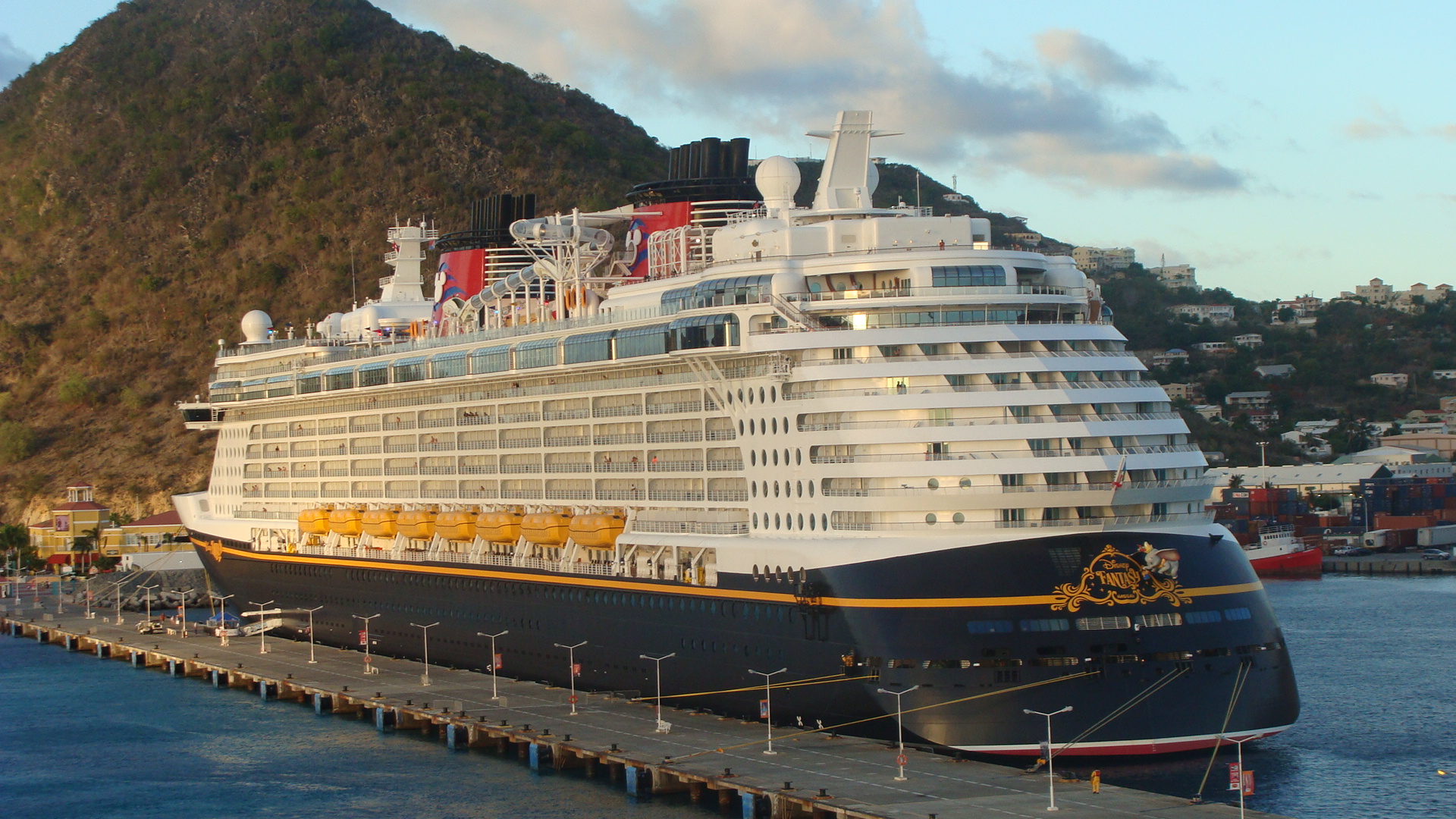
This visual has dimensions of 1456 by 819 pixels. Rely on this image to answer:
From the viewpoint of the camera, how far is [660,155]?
14575 cm

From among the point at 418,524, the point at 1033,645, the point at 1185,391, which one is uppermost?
the point at 1185,391

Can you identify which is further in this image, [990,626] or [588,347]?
[588,347]

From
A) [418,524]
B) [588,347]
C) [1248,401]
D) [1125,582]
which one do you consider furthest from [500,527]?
[1248,401]

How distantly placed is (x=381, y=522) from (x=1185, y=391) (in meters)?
141

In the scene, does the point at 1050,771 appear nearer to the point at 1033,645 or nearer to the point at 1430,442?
the point at 1033,645

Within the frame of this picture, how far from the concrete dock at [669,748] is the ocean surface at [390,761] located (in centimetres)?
69

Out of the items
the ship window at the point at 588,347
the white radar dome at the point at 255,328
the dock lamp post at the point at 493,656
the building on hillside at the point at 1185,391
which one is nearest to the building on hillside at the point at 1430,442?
the building on hillside at the point at 1185,391

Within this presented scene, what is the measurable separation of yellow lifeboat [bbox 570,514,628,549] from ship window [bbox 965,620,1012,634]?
13405 millimetres

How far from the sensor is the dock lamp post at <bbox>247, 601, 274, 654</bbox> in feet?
201

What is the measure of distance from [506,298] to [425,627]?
43.6ft

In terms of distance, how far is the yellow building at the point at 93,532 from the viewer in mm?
98438

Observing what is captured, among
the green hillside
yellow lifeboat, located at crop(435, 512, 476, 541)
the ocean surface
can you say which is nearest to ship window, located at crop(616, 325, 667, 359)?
yellow lifeboat, located at crop(435, 512, 476, 541)

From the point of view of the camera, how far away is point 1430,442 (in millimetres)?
153000

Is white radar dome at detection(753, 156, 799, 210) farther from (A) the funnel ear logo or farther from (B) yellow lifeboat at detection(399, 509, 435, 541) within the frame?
(B) yellow lifeboat at detection(399, 509, 435, 541)
